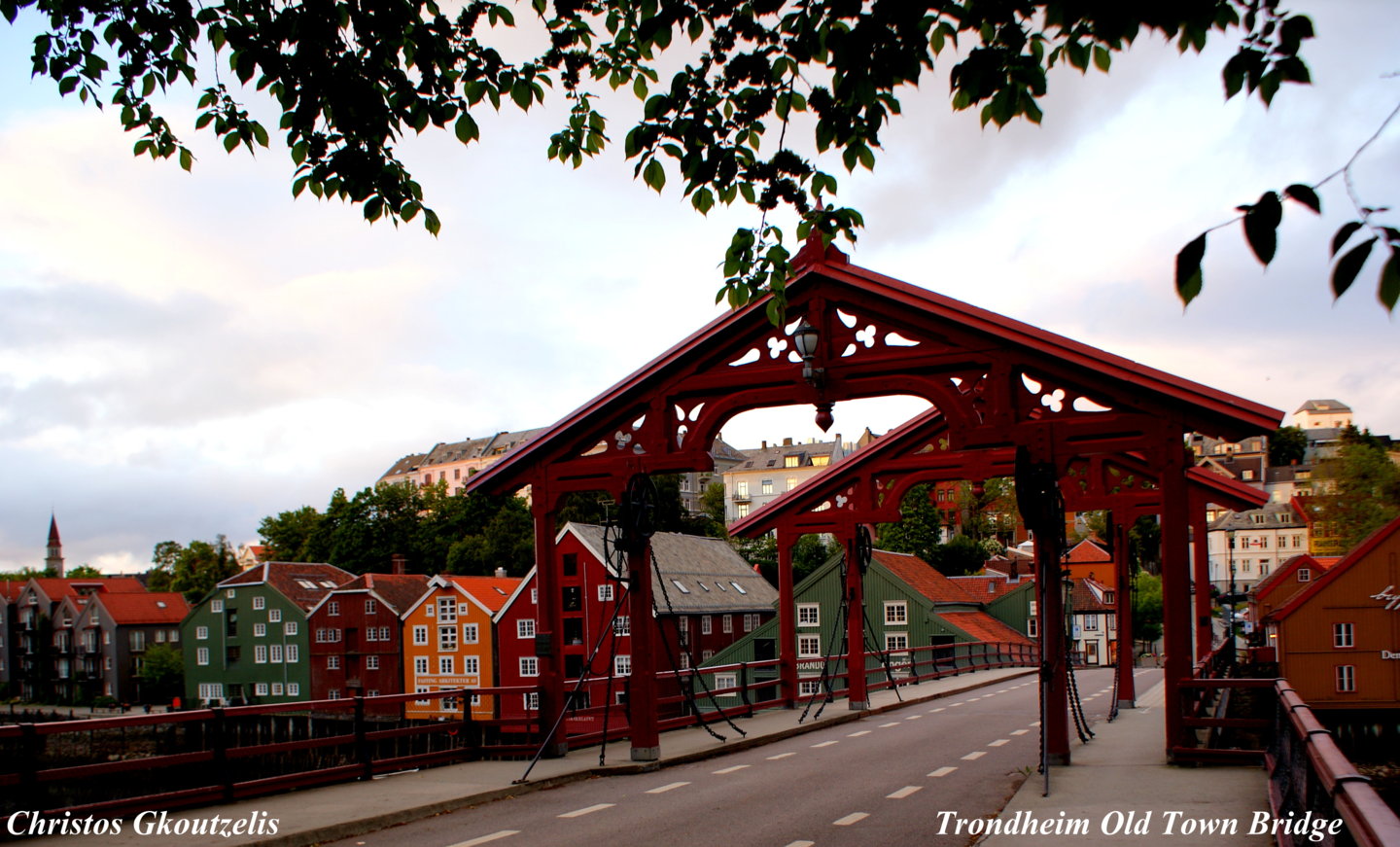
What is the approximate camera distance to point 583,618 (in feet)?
184

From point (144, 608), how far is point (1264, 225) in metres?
105

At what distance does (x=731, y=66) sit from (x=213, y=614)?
3218 inches

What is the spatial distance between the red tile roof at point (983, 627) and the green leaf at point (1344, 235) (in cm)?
4896

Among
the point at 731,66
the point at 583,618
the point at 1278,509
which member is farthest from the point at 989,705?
the point at 1278,509

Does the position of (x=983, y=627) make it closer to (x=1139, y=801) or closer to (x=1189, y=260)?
(x=1139, y=801)

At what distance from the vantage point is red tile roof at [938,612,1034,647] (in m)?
51.6

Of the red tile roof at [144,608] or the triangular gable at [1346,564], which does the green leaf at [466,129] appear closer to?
the triangular gable at [1346,564]

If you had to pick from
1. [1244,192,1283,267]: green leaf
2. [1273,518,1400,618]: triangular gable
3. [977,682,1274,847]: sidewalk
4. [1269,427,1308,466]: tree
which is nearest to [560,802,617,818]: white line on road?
[977,682,1274,847]: sidewalk

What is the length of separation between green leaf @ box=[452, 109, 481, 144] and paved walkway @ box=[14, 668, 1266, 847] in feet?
18.2

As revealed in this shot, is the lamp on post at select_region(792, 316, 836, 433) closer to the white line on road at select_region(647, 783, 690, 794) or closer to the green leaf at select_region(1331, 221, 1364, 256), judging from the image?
the white line on road at select_region(647, 783, 690, 794)

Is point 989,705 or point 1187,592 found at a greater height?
point 1187,592

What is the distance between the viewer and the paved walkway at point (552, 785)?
9062 mm

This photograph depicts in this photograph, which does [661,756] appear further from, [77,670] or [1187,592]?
[77,670]

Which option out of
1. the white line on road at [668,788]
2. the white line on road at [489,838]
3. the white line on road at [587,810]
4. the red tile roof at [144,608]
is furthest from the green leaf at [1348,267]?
the red tile roof at [144,608]
